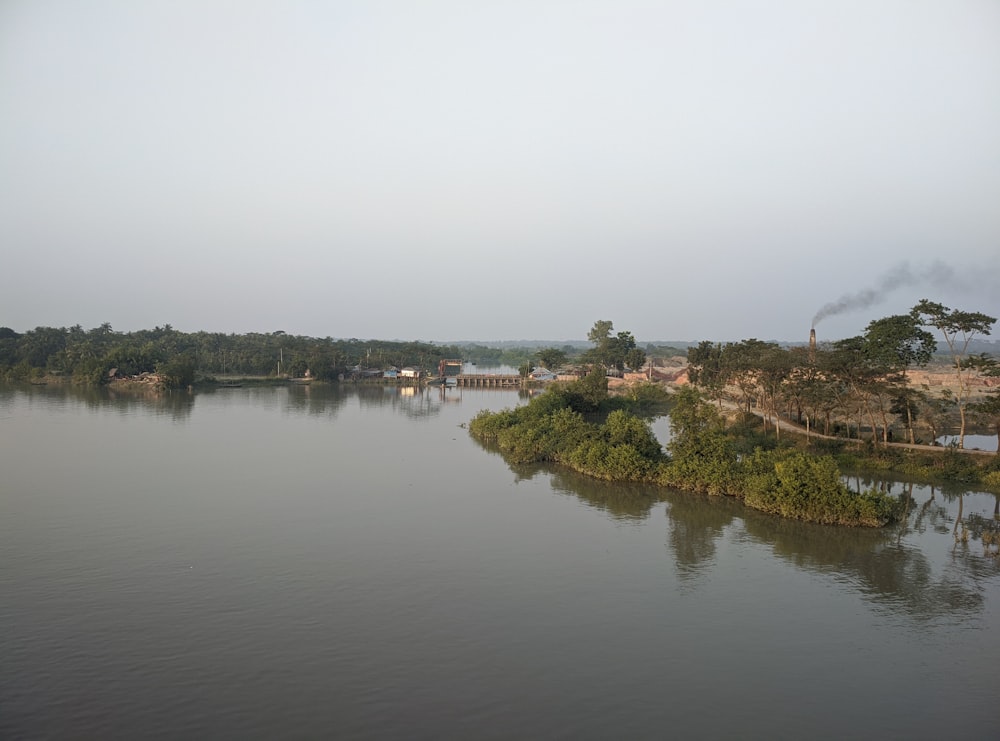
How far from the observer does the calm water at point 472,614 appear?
29.7 feet

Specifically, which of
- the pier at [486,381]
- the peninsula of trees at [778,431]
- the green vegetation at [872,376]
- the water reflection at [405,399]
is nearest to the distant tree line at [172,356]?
the water reflection at [405,399]

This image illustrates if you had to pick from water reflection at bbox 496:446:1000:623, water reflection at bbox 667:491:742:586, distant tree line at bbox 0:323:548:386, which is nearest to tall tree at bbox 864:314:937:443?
water reflection at bbox 496:446:1000:623

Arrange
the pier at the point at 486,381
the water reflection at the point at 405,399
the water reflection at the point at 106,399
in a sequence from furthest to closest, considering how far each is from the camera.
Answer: the pier at the point at 486,381 < the water reflection at the point at 405,399 < the water reflection at the point at 106,399

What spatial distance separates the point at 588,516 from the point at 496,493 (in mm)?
3570

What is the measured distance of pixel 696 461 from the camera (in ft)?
69.0

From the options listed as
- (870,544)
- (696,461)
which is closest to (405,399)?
(696,461)

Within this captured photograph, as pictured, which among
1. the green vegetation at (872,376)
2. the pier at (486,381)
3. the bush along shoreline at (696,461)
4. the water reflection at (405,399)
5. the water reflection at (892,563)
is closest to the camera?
the water reflection at (892,563)

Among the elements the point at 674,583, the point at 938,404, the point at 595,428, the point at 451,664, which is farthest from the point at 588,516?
the point at 938,404

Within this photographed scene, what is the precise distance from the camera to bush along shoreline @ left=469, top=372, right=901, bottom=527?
17562 millimetres

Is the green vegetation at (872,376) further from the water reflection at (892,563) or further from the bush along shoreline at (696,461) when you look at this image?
the water reflection at (892,563)

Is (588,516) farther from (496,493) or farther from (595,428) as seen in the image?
(595,428)

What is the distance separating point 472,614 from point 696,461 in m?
11.2

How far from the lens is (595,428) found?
2564 centimetres

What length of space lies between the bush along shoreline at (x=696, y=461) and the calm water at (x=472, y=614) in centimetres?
64
